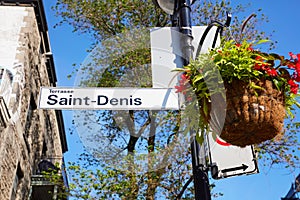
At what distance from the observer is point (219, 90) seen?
2098 mm

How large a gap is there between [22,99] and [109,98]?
1027 cm

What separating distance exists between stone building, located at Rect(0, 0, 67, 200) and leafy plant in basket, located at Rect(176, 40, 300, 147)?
324 inches

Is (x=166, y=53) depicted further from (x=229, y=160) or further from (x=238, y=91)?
(x=229, y=160)

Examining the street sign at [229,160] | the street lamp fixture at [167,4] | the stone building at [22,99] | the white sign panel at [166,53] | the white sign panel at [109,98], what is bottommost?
the street sign at [229,160]

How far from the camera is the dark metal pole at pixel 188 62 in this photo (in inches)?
85.2

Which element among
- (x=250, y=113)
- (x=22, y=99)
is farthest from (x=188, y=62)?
(x=22, y=99)

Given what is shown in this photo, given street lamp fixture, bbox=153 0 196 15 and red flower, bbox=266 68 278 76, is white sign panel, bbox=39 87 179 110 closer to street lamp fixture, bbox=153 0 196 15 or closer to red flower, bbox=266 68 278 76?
red flower, bbox=266 68 278 76

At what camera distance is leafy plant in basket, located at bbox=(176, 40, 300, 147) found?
209cm

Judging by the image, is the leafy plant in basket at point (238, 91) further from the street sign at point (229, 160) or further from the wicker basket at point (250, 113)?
the street sign at point (229, 160)

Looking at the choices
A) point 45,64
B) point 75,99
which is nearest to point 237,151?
point 75,99

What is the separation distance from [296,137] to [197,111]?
33.9 ft

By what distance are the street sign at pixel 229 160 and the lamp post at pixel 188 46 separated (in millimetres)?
261

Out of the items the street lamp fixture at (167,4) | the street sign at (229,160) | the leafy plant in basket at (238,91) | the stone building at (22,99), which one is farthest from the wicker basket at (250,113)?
the stone building at (22,99)

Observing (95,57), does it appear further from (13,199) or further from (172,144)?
(13,199)
